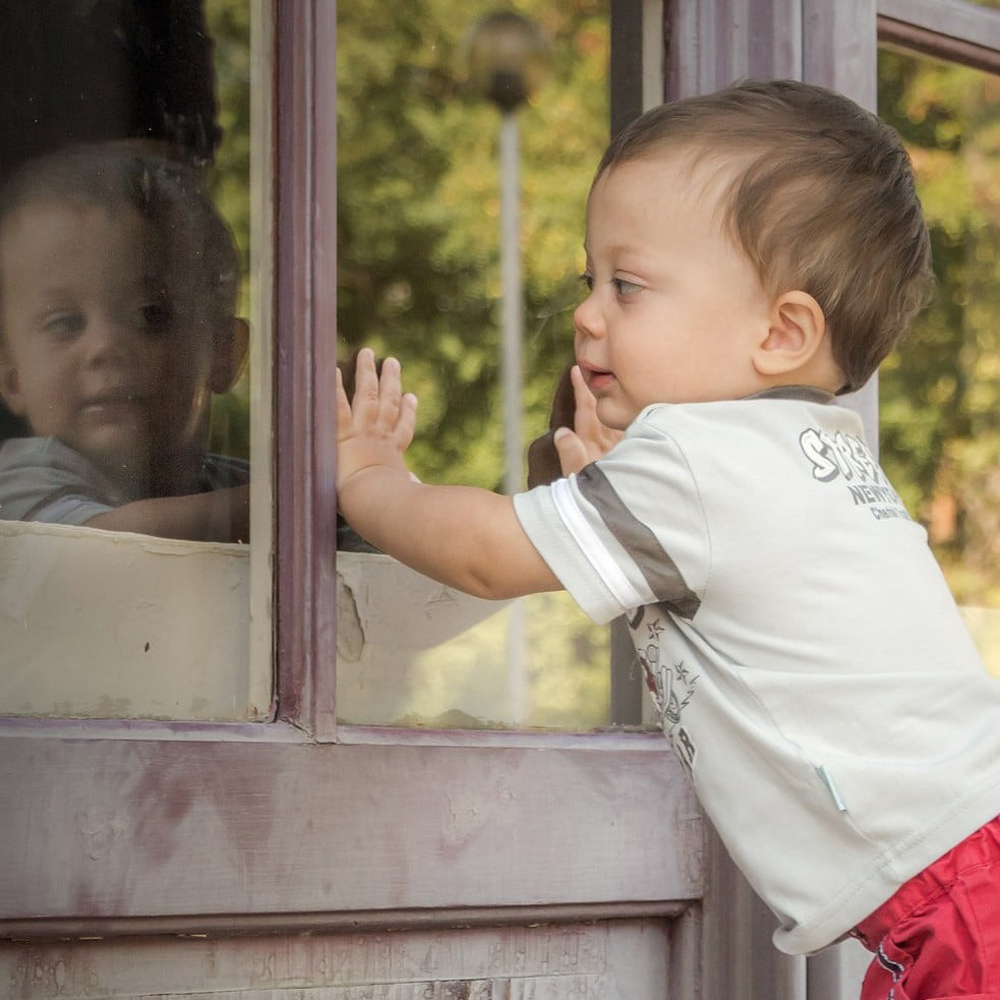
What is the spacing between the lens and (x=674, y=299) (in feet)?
4.17

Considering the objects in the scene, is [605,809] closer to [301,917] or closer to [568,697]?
[568,697]

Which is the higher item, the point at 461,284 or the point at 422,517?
the point at 461,284

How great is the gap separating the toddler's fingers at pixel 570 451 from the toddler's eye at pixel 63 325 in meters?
0.51

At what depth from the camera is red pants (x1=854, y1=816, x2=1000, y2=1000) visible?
3.61 ft

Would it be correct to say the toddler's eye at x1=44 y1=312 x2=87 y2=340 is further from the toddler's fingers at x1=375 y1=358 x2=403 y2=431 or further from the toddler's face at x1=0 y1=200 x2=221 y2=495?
the toddler's fingers at x1=375 y1=358 x2=403 y2=431

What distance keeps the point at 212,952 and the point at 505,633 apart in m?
0.46

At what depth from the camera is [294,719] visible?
1.33 meters

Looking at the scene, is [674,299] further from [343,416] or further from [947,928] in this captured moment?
[947,928]

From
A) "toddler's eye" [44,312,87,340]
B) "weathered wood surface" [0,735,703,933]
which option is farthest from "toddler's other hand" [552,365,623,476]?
"toddler's eye" [44,312,87,340]

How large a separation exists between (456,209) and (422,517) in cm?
64

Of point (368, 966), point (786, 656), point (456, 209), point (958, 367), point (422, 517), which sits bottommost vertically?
point (368, 966)

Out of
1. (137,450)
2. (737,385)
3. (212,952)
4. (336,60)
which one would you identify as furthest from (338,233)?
(212,952)

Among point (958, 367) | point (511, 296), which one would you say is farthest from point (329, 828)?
point (958, 367)

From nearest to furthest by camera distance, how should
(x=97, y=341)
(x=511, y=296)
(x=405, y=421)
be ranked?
(x=97, y=341) < (x=405, y=421) < (x=511, y=296)
